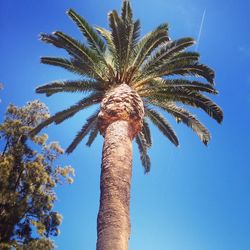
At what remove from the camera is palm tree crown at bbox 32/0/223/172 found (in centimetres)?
1359

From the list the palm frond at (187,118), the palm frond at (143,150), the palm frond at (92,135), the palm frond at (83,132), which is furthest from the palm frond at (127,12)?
the palm frond at (92,135)

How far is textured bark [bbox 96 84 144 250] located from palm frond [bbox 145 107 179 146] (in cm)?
321

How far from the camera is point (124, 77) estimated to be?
1330 centimetres

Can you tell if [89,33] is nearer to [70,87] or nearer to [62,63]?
[62,63]

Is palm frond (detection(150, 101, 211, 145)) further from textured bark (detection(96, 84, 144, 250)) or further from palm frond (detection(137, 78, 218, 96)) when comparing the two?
textured bark (detection(96, 84, 144, 250))

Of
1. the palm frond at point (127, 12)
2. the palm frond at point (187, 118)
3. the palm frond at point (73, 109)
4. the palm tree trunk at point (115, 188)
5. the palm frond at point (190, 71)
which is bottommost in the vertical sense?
the palm tree trunk at point (115, 188)

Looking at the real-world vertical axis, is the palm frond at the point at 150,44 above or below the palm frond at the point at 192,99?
above

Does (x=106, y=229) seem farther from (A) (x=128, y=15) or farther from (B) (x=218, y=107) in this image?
(A) (x=128, y=15)

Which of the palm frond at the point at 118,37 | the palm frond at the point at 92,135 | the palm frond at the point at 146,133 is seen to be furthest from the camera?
the palm frond at the point at 92,135

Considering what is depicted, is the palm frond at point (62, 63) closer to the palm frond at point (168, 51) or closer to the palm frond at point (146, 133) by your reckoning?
the palm frond at point (168, 51)

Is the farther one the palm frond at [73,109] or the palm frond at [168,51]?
the palm frond at [73,109]

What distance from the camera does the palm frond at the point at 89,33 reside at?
44.7 feet

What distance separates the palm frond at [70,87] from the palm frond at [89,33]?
1.18 metres

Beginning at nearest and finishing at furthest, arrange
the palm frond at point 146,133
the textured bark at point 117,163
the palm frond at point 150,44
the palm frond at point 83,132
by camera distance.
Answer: the textured bark at point 117,163
the palm frond at point 150,44
the palm frond at point 83,132
the palm frond at point 146,133
